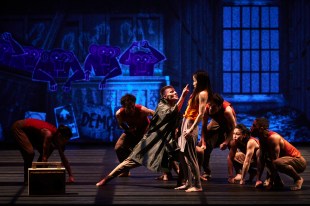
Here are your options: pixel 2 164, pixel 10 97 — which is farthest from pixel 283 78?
pixel 2 164

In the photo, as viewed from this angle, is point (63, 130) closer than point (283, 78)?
Yes

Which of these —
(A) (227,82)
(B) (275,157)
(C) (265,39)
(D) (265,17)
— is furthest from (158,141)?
(D) (265,17)

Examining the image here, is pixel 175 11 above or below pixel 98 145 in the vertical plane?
above

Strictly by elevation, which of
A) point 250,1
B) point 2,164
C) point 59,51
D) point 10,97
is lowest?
point 2,164

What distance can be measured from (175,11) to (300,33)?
2686mm

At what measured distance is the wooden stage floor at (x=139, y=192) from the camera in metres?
6.43

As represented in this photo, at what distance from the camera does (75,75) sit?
14.9 metres

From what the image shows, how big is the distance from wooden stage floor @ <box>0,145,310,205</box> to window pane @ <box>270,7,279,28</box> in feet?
20.8

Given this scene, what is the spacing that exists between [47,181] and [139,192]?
0.93m

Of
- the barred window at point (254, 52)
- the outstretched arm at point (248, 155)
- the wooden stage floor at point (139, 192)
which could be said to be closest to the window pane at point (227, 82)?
the barred window at point (254, 52)

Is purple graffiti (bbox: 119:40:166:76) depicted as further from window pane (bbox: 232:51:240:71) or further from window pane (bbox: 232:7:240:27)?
window pane (bbox: 232:7:240:27)

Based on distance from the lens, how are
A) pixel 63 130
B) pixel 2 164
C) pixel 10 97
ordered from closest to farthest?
pixel 63 130
pixel 2 164
pixel 10 97

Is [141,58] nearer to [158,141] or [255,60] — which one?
[255,60]

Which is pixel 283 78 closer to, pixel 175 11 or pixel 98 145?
Result: pixel 175 11
